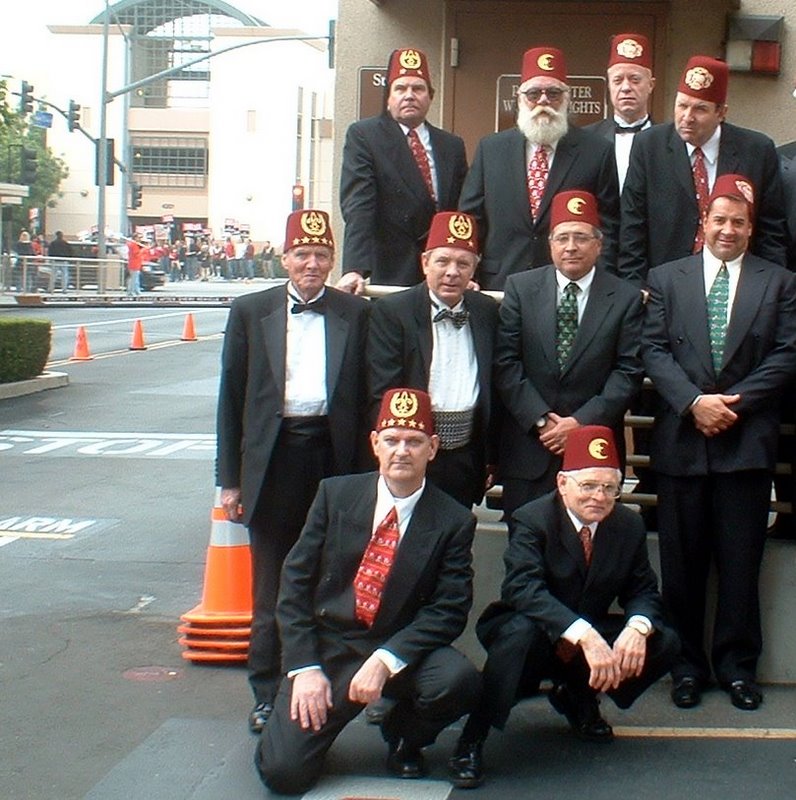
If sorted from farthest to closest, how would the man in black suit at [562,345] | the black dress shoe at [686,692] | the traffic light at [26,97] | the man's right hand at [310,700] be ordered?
the traffic light at [26,97] < the black dress shoe at [686,692] < the man in black suit at [562,345] < the man's right hand at [310,700]

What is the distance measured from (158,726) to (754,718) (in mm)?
2377

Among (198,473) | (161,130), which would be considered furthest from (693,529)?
(161,130)

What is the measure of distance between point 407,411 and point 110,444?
9.81 meters

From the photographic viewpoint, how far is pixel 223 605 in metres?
7.34

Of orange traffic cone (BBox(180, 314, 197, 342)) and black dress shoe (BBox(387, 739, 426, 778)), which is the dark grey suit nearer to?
black dress shoe (BBox(387, 739, 426, 778))

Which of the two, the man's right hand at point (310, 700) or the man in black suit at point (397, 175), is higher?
the man in black suit at point (397, 175)

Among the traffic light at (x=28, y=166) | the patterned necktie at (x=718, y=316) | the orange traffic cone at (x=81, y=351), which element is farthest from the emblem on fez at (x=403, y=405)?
the traffic light at (x=28, y=166)

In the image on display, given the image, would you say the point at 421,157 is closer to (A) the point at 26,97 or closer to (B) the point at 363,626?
(B) the point at 363,626

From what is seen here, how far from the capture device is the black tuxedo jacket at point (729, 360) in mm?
6195

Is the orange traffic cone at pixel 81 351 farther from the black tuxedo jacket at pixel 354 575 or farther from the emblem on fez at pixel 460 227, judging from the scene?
the black tuxedo jacket at pixel 354 575

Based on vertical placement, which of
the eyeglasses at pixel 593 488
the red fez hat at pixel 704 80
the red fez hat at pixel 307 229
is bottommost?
the eyeglasses at pixel 593 488

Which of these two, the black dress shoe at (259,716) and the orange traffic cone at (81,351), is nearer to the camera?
the black dress shoe at (259,716)

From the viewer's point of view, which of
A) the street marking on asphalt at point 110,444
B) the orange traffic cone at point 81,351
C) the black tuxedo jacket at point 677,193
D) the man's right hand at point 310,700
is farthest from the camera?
the orange traffic cone at point 81,351

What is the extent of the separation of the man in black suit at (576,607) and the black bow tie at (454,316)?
741 mm
